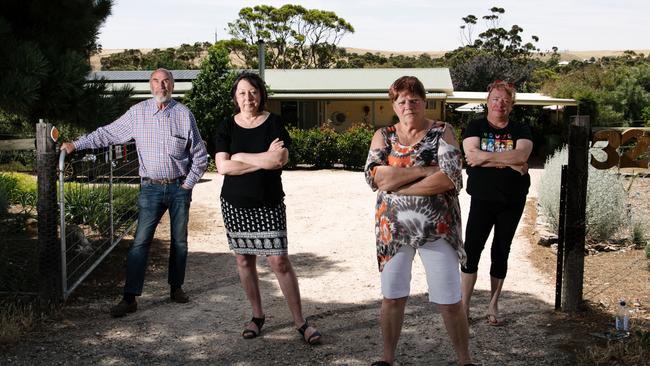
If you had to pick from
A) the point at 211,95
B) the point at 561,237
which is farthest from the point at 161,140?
the point at 211,95

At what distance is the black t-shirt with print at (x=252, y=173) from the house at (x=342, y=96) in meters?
21.2

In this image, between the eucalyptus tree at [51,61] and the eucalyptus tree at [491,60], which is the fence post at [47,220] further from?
the eucalyptus tree at [491,60]

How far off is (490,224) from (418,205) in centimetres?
122

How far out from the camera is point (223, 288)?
6016mm

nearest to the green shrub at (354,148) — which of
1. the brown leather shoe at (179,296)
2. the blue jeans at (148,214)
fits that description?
the brown leather shoe at (179,296)

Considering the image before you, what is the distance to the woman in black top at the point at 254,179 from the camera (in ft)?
14.3

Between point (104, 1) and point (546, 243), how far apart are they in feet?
16.9

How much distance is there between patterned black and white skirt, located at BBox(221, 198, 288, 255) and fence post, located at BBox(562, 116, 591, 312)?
2022 millimetres

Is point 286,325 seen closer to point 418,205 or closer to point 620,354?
point 418,205

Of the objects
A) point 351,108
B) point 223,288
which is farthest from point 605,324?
point 351,108

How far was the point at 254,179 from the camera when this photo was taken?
4.35m

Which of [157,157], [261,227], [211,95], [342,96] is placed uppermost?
[211,95]

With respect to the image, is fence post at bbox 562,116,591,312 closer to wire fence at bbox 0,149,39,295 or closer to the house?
wire fence at bbox 0,149,39,295

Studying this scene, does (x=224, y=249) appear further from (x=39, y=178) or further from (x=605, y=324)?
(x=605, y=324)
